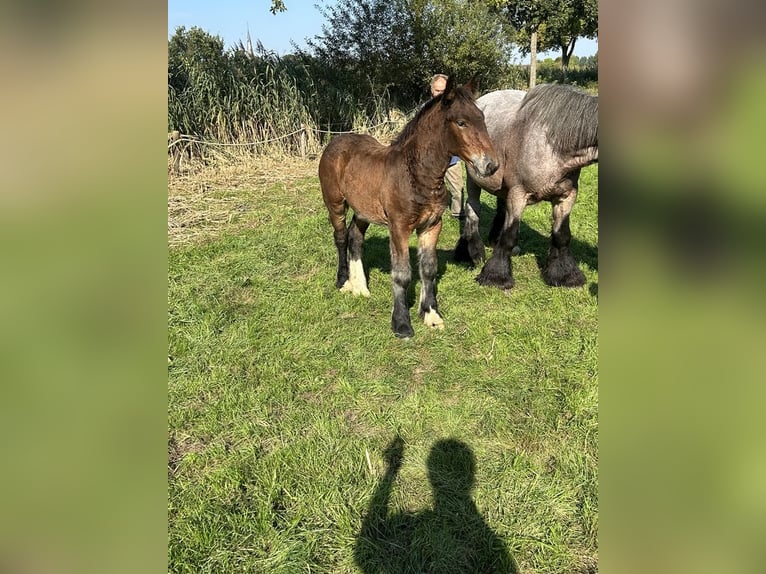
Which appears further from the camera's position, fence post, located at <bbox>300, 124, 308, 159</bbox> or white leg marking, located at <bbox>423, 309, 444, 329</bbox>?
fence post, located at <bbox>300, 124, 308, 159</bbox>

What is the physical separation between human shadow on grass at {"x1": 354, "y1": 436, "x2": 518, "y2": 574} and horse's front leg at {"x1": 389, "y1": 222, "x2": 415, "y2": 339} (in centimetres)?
172

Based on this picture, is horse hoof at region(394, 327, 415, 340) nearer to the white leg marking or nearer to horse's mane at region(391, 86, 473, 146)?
the white leg marking

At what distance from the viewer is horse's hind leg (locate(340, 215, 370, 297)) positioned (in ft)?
16.4

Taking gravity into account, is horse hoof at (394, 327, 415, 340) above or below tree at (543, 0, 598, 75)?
Answer: below

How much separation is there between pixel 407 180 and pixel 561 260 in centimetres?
225

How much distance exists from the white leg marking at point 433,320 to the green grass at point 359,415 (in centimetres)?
8

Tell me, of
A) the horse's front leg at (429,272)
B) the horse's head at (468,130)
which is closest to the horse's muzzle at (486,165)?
the horse's head at (468,130)

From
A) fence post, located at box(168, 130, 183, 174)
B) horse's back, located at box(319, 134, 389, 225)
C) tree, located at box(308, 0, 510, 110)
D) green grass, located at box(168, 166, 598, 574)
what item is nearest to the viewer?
green grass, located at box(168, 166, 598, 574)

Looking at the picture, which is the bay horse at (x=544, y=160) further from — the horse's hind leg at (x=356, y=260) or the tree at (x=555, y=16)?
the tree at (x=555, y=16)

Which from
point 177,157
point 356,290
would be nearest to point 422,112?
point 356,290

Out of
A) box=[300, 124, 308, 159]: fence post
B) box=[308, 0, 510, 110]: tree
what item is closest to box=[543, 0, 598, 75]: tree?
box=[308, 0, 510, 110]: tree

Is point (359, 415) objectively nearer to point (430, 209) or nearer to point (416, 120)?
point (430, 209)

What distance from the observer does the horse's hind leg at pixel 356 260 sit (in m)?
4.98
